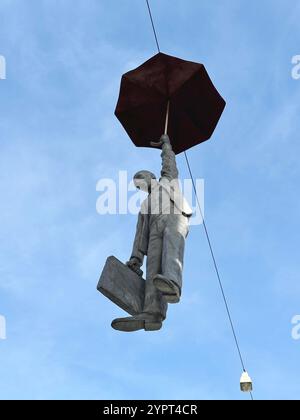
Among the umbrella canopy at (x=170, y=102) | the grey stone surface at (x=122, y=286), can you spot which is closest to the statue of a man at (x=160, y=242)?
the grey stone surface at (x=122, y=286)

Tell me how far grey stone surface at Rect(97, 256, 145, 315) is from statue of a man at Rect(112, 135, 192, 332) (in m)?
0.12

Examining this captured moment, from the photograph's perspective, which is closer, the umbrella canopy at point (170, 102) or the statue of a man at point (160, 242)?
the statue of a man at point (160, 242)

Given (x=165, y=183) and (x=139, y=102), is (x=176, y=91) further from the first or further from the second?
(x=165, y=183)

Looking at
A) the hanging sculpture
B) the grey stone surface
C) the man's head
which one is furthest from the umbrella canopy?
the grey stone surface

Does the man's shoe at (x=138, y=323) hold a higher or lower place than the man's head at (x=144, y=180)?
lower

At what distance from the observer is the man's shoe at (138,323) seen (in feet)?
25.8

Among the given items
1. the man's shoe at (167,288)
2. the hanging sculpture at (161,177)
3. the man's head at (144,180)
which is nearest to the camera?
the man's shoe at (167,288)

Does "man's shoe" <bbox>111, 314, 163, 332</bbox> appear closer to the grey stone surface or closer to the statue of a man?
the statue of a man

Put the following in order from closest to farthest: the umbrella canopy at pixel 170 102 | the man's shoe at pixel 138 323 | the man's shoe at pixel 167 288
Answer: the man's shoe at pixel 167 288 < the man's shoe at pixel 138 323 < the umbrella canopy at pixel 170 102

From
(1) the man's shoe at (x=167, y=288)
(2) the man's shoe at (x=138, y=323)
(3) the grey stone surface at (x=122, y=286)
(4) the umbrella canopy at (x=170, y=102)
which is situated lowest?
(2) the man's shoe at (x=138, y=323)

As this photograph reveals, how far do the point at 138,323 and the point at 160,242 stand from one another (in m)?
1.09

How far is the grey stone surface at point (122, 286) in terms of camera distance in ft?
26.1

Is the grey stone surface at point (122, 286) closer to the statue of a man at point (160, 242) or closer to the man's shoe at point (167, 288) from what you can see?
the statue of a man at point (160, 242)

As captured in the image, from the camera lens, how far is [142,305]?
818 cm
